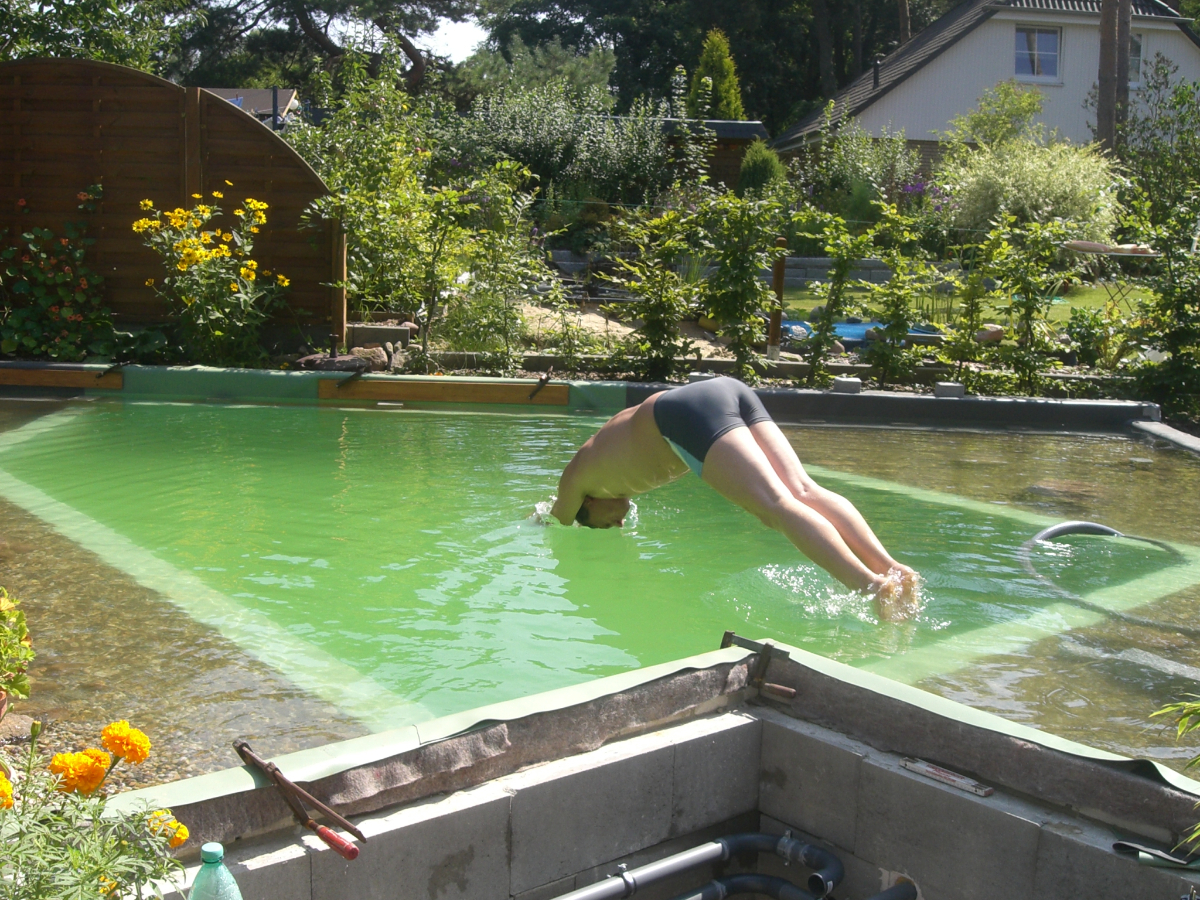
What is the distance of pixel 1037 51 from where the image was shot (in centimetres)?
2797

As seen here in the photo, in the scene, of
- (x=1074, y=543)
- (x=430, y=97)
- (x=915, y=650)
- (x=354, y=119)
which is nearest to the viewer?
(x=915, y=650)

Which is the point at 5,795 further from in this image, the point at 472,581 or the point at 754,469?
the point at 472,581

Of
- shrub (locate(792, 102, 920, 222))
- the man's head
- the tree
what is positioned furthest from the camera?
shrub (locate(792, 102, 920, 222))

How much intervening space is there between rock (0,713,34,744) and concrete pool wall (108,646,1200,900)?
114 centimetres

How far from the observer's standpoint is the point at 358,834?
2.17 meters

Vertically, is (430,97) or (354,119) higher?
(430,97)

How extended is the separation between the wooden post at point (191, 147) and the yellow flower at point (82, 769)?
9.41 meters

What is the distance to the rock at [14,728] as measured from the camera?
2.95 meters

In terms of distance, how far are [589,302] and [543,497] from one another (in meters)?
7.06

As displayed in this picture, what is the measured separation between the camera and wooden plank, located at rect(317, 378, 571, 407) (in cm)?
938

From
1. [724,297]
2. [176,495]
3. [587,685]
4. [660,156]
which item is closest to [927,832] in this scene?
[587,685]

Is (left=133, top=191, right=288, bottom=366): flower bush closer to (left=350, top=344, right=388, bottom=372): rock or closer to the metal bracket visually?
(left=350, top=344, right=388, bottom=372): rock

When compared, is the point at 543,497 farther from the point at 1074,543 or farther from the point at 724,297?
the point at 724,297

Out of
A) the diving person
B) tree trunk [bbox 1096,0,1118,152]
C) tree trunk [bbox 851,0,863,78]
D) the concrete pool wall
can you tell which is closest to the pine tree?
tree trunk [bbox 1096,0,1118,152]
